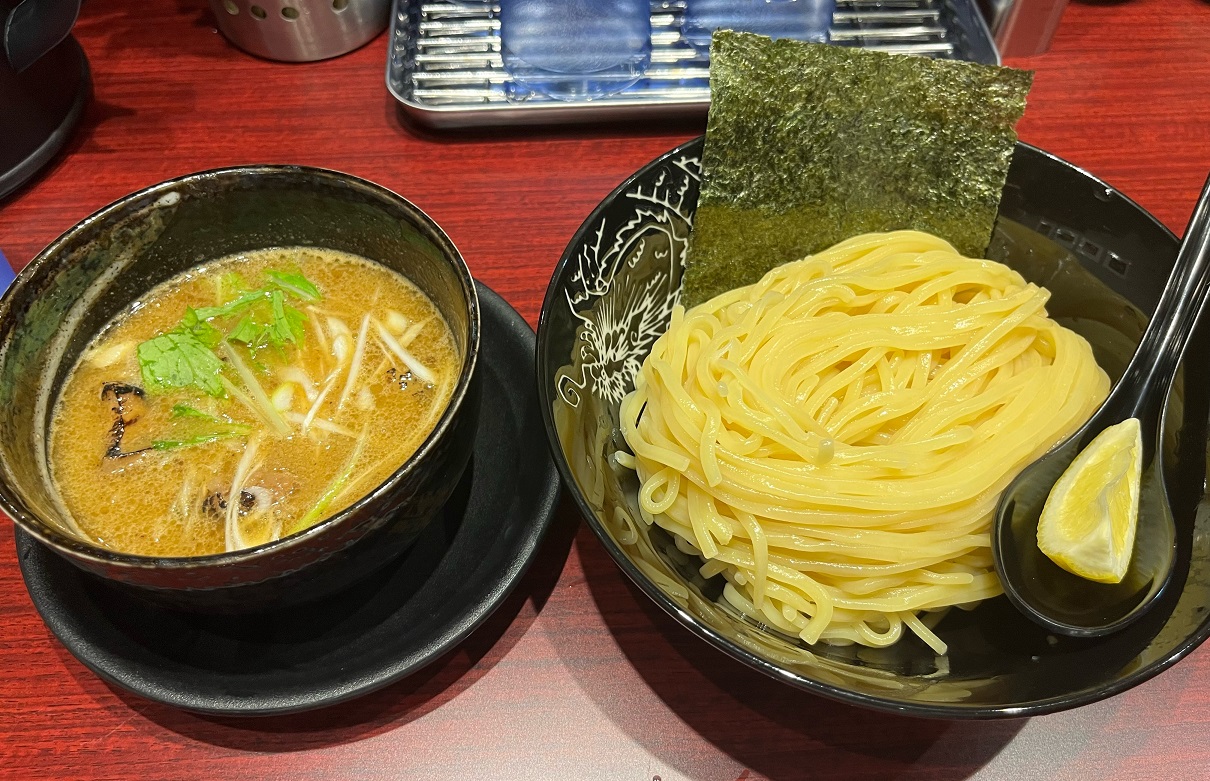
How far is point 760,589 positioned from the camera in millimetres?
1203

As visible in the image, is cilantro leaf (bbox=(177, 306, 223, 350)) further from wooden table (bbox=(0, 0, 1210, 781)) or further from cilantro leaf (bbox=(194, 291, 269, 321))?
wooden table (bbox=(0, 0, 1210, 781))

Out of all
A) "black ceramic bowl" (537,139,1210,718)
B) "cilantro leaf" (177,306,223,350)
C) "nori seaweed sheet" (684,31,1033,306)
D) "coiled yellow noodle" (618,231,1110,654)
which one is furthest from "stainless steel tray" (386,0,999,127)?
"cilantro leaf" (177,306,223,350)

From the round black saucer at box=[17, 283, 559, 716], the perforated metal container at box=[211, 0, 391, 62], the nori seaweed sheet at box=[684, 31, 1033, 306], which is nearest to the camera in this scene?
the round black saucer at box=[17, 283, 559, 716]

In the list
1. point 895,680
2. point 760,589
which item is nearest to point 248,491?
point 760,589

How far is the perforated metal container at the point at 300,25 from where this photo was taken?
7.09ft

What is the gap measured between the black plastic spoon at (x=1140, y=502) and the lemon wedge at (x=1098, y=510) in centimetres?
2

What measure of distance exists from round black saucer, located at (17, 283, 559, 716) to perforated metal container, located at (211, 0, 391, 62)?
5.15 feet

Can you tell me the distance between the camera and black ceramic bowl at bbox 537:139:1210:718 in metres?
1.01

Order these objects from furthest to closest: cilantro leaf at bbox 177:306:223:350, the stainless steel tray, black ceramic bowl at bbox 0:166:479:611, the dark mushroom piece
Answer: the stainless steel tray → cilantro leaf at bbox 177:306:223:350 → the dark mushroom piece → black ceramic bowl at bbox 0:166:479:611

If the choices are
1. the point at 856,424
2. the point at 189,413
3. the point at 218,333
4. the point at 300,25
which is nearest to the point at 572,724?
the point at 856,424

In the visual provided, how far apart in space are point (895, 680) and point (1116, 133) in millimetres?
1762

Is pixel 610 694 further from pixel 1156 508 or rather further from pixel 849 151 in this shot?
pixel 849 151

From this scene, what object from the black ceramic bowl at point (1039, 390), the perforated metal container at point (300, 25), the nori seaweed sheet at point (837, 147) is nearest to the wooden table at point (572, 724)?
the black ceramic bowl at point (1039, 390)

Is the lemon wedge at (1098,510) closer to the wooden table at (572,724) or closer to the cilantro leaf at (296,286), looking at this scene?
the wooden table at (572,724)
